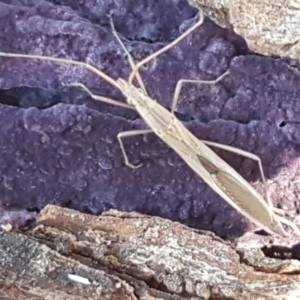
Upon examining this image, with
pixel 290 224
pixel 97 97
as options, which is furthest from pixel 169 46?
pixel 290 224

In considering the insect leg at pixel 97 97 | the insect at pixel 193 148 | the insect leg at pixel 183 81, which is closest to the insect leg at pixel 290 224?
the insect at pixel 193 148

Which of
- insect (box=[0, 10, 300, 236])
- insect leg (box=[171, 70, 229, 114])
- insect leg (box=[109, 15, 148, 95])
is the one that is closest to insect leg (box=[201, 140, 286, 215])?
insect (box=[0, 10, 300, 236])

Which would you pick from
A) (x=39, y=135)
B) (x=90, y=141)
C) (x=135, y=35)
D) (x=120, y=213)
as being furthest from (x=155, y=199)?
(x=135, y=35)

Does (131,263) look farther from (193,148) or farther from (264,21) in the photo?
(264,21)

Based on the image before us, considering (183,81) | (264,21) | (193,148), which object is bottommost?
(193,148)

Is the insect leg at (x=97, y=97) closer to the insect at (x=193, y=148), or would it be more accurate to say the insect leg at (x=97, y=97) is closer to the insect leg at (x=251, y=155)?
the insect at (x=193, y=148)

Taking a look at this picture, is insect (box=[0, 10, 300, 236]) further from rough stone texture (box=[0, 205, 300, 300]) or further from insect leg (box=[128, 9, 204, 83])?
rough stone texture (box=[0, 205, 300, 300])

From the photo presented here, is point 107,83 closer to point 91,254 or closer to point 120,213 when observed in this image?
point 120,213

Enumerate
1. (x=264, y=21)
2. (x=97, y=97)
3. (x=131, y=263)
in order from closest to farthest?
(x=131, y=263) < (x=264, y=21) < (x=97, y=97)
